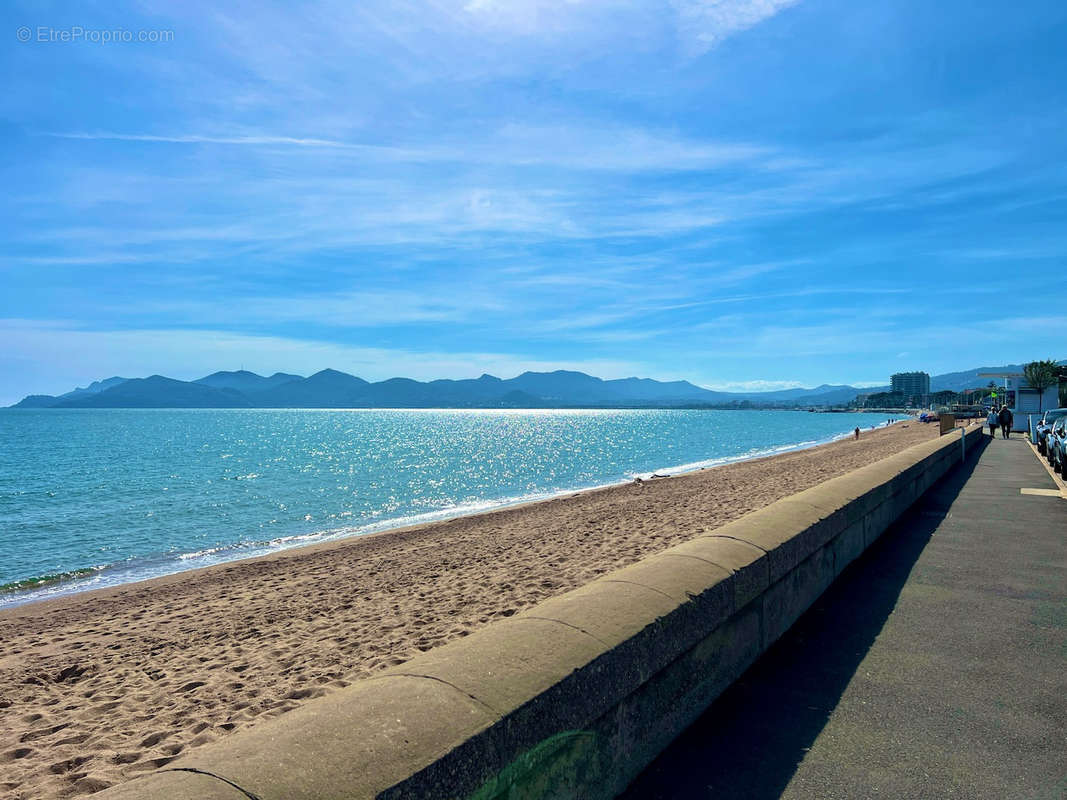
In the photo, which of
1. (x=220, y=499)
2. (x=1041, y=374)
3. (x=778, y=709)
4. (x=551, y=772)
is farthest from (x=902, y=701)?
(x=1041, y=374)

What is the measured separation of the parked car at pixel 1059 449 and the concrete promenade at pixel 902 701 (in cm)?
951

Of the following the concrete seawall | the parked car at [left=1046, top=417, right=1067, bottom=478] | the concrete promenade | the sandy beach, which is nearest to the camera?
the concrete seawall

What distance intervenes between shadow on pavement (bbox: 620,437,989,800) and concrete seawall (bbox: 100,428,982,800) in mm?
81

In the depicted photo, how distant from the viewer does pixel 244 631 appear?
364 inches

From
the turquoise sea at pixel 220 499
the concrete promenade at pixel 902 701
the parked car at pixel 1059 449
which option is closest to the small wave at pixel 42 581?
the turquoise sea at pixel 220 499

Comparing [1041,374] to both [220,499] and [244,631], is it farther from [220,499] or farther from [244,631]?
[244,631]

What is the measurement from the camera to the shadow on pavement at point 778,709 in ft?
8.82

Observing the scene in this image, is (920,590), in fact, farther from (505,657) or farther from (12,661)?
(12,661)

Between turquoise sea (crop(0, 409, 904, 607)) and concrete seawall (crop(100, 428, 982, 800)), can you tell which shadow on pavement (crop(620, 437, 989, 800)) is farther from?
turquoise sea (crop(0, 409, 904, 607))

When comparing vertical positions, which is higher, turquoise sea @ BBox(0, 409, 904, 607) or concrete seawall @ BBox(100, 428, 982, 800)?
concrete seawall @ BBox(100, 428, 982, 800)

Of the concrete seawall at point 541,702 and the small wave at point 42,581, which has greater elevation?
the concrete seawall at point 541,702

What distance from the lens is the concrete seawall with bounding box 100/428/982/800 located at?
1.71 meters

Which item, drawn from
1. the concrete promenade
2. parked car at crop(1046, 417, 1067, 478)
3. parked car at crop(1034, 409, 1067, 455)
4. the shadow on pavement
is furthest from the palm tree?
the shadow on pavement

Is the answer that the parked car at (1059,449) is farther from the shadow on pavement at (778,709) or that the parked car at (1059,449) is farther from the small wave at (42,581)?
the small wave at (42,581)
